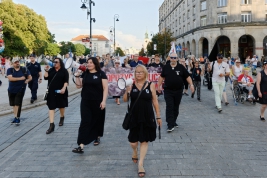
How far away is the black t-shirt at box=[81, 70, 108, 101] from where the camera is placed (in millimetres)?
5305

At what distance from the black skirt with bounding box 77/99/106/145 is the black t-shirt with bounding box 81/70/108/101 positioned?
0.10 metres

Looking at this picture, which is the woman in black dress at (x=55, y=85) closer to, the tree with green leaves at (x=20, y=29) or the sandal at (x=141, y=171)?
the sandal at (x=141, y=171)

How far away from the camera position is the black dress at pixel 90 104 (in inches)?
206

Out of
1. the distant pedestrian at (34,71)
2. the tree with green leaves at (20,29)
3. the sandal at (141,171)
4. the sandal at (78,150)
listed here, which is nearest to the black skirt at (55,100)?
the sandal at (78,150)

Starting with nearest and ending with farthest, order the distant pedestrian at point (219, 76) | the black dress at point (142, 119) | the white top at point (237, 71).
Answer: the black dress at point (142, 119), the distant pedestrian at point (219, 76), the white top at point (237, 71)

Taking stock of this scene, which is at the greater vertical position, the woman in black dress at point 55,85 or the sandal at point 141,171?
the woman in black dress at point 55,85

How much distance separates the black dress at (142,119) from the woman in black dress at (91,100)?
1120mm

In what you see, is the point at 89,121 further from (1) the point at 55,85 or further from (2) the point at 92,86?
(1) the point at 55,85

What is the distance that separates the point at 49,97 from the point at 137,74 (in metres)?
3.31

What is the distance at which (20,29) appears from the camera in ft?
186

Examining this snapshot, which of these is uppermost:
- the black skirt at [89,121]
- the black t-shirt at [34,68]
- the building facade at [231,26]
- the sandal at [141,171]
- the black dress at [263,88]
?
the building facade at [231,26]

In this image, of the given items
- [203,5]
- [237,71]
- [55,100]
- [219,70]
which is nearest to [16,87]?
[55,100]

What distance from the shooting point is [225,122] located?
7.77 meters

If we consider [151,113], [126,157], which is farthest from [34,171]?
[151,113]
